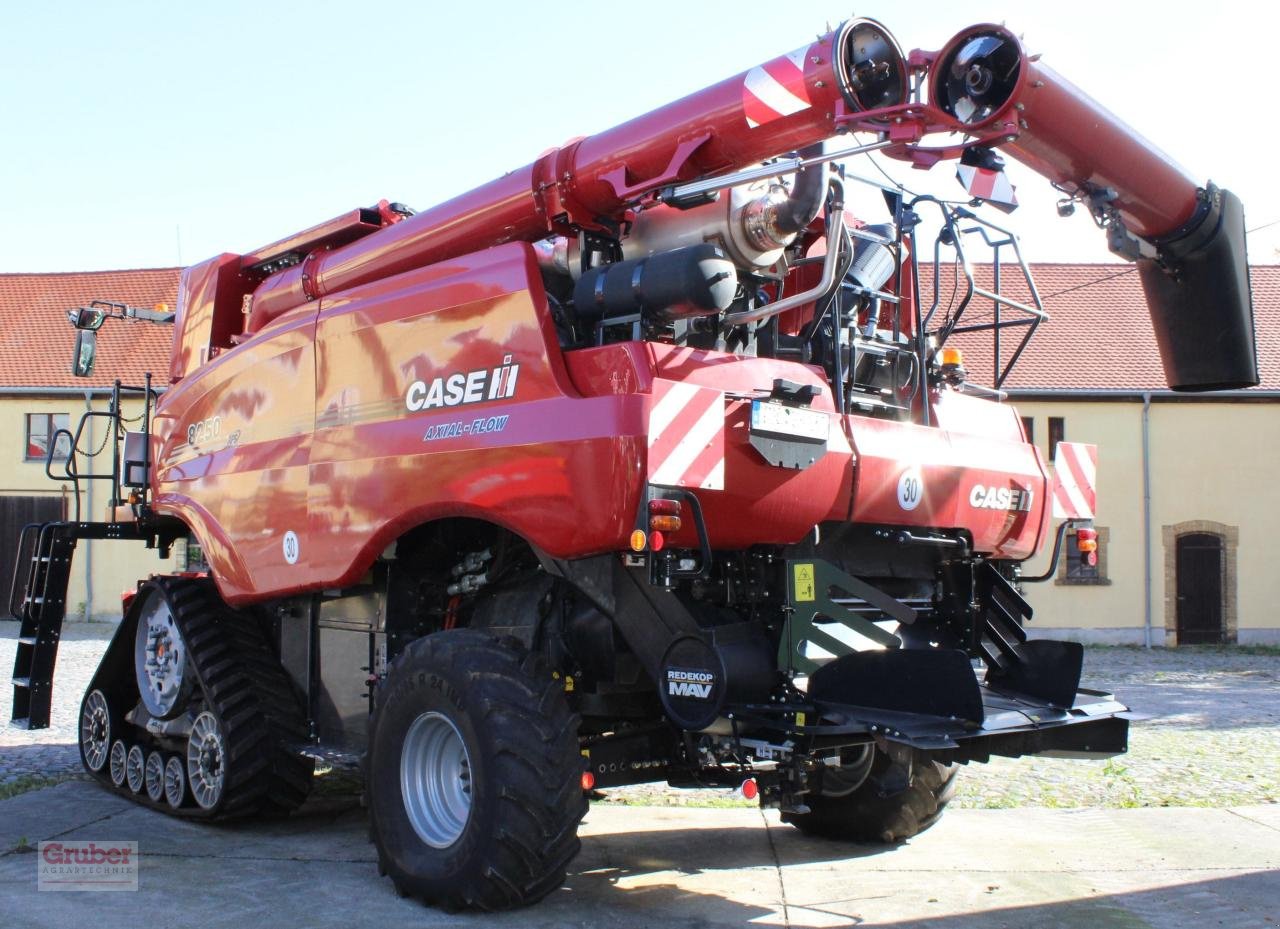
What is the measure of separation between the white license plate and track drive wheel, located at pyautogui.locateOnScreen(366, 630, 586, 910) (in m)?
1.35

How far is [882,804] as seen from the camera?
7.04 meters

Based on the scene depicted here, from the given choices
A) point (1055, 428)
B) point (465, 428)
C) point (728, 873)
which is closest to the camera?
point (465, 428)

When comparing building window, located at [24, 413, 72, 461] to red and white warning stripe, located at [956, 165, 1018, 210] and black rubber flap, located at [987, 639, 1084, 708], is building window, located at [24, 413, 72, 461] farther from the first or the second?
red and white warning stripe, located at [956, 165, 1018, 210]

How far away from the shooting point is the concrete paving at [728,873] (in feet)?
18.3

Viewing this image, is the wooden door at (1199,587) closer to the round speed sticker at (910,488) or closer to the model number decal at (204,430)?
the round speed sticker at (910,488)

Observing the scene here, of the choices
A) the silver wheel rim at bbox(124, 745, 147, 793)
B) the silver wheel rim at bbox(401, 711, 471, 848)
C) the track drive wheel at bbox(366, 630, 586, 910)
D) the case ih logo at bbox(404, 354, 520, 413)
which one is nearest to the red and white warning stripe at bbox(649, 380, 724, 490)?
the case ih logo at bbox(404, 354, 520, 413)

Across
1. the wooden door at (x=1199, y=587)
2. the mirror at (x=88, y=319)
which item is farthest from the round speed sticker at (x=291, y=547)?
the wooden door at (x=1199, y=587)

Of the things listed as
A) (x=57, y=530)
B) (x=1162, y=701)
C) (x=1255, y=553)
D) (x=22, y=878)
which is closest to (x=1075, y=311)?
(x=1255, y=553)

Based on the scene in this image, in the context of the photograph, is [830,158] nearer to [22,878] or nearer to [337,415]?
[337,415]

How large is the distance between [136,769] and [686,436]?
4.91 metres

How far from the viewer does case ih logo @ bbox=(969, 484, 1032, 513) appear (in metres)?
6.58

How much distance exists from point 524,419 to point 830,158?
1.63m

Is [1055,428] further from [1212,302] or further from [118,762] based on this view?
[118,762]

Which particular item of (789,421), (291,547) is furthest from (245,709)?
(789,421)
